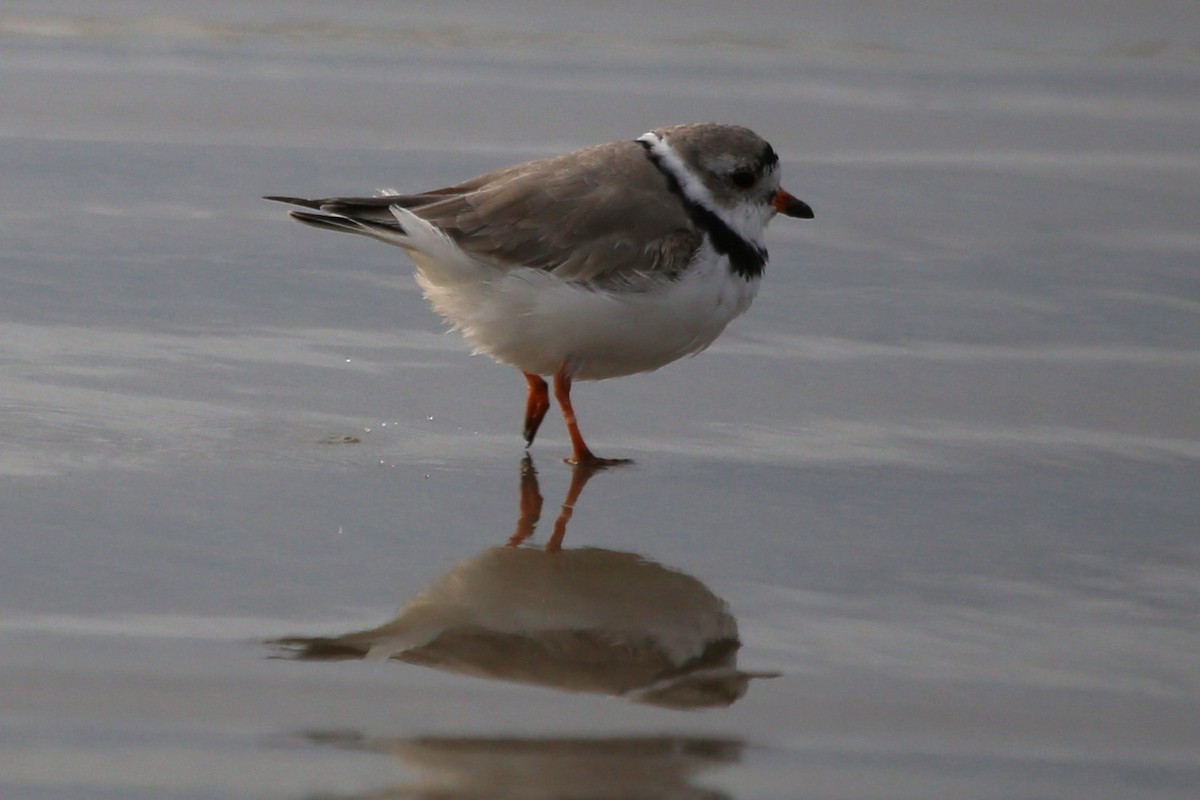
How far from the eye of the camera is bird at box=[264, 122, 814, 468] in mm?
5285

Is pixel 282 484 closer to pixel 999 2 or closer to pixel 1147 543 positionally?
Result: pixel 1147 543

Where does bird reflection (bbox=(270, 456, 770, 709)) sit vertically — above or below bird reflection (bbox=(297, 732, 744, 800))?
above

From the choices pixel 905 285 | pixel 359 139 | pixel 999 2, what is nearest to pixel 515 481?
pixel 905 285

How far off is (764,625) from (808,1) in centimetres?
824

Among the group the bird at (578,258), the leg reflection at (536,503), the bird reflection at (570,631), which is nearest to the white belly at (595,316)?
the bird at (578,258)

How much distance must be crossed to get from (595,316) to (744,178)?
743mm

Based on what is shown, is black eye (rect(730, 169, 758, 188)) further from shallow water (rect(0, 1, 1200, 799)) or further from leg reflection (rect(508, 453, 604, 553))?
leg reflection (rect(508, 453, 604, 553))

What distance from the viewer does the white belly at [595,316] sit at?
17.3 feet

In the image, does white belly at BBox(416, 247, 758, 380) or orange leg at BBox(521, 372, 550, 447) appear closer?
white belly at BBox(416, 247, 758, 380)

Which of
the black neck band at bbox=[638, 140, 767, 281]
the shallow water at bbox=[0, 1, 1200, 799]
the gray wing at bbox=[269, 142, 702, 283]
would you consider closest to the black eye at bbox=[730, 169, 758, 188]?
the black neck band at bbox=[638, 140, 767, 281]

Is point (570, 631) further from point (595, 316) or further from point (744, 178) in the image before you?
point (744, 178)

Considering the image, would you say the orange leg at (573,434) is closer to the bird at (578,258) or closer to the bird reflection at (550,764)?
the bird at (578,258)

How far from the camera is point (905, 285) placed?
687 cm

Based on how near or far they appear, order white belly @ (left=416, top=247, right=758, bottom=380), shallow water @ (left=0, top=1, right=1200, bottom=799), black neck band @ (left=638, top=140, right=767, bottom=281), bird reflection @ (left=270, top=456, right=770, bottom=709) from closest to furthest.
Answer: shallow water @ (left=0, top=1, right=1200, bottom=799) < bird reflection @ (left=270, top=456, right=770, bottom=709) < white belly @ (left=416, top=247, right=758, bottom=380) < black neck band @ (left=638, top=140, right=767, bottom=281)
